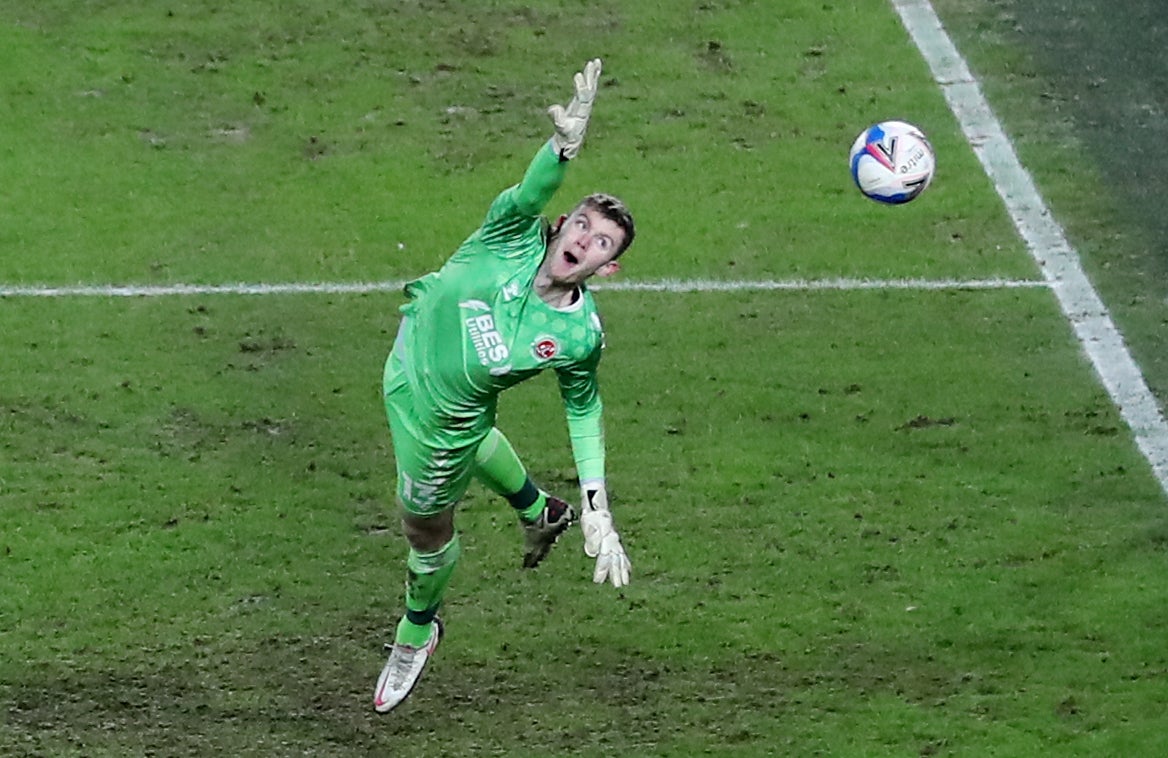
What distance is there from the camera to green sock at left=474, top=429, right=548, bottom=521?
723cm

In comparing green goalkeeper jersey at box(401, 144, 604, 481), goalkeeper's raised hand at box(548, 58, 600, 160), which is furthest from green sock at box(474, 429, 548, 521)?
goalkeeper's raised hand at box(548, 58, 600, 160)

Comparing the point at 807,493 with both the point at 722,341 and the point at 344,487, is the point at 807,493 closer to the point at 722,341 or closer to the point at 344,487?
the point at 722,341

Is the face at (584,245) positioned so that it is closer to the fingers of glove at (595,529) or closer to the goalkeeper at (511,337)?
the goalkeeper at (511,337)

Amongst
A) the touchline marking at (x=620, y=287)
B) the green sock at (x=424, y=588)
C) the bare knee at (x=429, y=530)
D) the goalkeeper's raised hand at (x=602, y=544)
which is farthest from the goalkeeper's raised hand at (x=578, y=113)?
the touchline marking at (x=620, y=287)

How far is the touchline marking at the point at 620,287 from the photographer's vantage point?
34.6ft

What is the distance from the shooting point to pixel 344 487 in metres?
9.00

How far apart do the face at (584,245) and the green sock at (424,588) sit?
1.50 meters

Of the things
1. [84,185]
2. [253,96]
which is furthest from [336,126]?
[84,185]

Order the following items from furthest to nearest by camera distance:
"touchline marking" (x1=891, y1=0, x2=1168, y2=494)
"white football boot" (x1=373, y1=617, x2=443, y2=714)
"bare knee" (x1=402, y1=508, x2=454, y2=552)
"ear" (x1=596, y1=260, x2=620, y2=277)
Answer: "touchline marking" (x1=891, y1=0, x2=1168, y2=494)
"white football boot" (x1=373, y1=617, x2=443, y2=714)
"bare knee" (x1=402, y1=508, x2=454, y2=552)
"ear" (x1=596, y1=260, x2=620, y2=277)

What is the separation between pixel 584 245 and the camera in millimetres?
6211

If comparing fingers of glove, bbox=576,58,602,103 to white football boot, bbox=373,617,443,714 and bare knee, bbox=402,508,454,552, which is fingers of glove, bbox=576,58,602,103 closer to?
bare knee, bbox=402,508,454,552

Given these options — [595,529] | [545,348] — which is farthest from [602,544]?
[545,348]

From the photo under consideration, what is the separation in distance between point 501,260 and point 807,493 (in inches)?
116

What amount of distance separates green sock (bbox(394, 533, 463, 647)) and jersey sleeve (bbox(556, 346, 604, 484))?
3.10 ft
